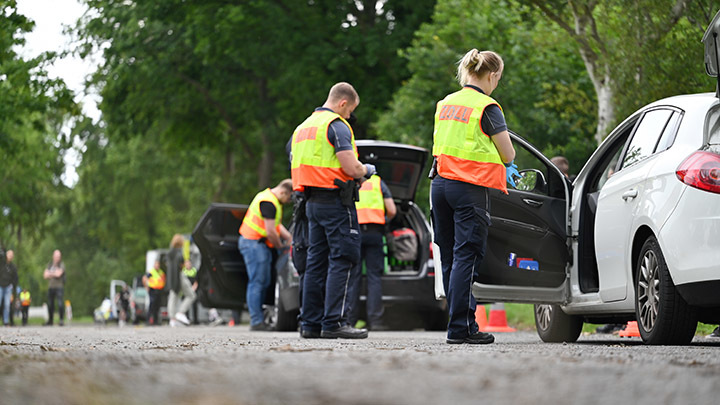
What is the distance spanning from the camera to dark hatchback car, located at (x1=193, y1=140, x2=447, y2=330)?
1346 centimetres

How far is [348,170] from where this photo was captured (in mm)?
9414

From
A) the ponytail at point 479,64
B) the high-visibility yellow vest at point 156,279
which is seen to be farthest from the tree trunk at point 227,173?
the ponytail at point 479,64

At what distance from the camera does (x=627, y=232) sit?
765cm

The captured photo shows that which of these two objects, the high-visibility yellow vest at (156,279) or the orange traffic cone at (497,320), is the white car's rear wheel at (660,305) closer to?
the orange traffic cone at (497,320)

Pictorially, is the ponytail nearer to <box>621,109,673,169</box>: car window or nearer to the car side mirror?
the car side mirror

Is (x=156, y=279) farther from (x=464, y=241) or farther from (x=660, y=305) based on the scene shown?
(x=660, y=305)

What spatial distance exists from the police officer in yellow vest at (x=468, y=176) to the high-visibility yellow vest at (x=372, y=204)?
4.70 m

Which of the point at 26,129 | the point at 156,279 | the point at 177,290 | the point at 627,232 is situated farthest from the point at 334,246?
the point at 26,129

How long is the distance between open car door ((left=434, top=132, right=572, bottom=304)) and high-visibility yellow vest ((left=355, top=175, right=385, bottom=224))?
171 inches

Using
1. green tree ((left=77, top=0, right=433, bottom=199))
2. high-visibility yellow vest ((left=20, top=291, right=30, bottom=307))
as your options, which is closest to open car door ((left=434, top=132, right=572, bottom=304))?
green tree ((left=77, top=0, right=433, bottom=199))

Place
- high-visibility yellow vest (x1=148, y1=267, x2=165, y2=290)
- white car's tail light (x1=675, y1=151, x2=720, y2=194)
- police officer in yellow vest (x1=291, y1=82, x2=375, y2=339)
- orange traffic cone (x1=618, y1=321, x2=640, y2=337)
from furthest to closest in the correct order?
1. high-visibility yellow vest (x1=148, y1=267, x2=165, y2=290)
2. orange traffic cone (x1=618, y1=321, x2=640, y2=337)
3. police officer in yellow vest (x1=291, y1=82, x2=375, y2=339)
4. white car's tail light (x1=675, y1=151, x2=720, y2=194)

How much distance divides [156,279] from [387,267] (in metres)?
16.2

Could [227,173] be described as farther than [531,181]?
Yes

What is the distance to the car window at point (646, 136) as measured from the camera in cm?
766
